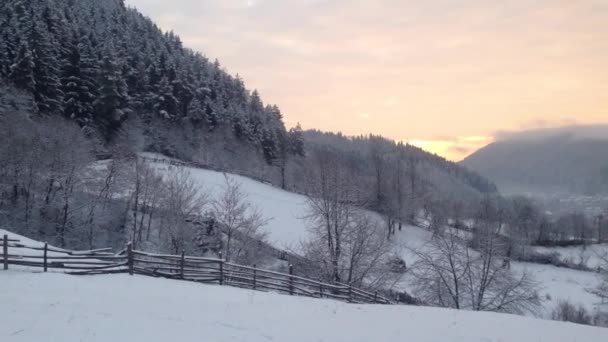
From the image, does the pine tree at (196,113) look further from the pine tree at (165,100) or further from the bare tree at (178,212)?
the bare tree at (178,212)

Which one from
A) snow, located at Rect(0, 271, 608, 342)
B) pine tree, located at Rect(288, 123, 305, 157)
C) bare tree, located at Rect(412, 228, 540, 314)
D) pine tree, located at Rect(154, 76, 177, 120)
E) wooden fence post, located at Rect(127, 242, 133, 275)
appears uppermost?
pine tree, located at Rect(154, 76, 177, 120)

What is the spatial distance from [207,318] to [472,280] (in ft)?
68.4

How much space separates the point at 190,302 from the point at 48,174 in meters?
28.3

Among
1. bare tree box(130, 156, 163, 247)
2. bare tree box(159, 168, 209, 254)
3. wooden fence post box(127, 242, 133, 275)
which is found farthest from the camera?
bare tree box(130, 156, 163, 247)

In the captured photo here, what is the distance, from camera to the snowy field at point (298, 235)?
41594mm

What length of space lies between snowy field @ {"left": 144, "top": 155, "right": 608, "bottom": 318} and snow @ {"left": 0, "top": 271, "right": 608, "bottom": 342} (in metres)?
23.8

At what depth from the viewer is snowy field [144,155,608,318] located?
41.6 m

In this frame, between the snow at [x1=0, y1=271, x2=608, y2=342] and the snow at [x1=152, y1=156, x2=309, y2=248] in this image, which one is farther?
the snow at [x1=152, y1=156, x2=309, y2=248]

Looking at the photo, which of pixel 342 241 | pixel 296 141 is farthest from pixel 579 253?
pixel 342 241

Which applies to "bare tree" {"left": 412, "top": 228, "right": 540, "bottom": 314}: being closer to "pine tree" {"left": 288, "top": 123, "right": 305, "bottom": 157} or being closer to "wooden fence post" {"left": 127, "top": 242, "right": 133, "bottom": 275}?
"wooden fence post" {"left": 127, "top": 242, "right": 133, "bottom": 275}

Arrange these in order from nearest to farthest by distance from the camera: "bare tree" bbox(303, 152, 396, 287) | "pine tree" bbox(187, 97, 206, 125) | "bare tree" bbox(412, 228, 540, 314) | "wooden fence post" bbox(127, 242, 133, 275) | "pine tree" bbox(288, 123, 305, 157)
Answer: "wooden fence post" bbox(127, 242, 133, 275) → "bare tree" bbox(412, 228, 540, 314) → "bare tree" bbox(303, 152, 396, 287) → "pine tree" bbox(187, 97, 206, 125) → "pine tree" bbox(288, 123, 305, 157)

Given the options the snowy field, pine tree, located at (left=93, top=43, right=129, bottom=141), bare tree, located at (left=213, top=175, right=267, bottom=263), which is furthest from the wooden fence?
pine tree, located at (left=93, top=43, right=129, bottom=141)

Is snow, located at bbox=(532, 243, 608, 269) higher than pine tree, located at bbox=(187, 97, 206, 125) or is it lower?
lower

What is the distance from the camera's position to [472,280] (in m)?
27.1
